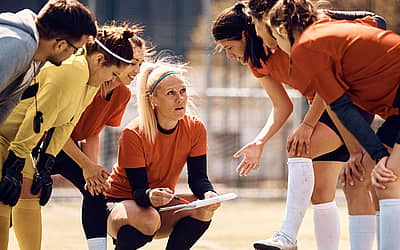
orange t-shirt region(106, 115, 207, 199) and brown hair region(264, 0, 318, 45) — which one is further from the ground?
brown hair region(264, 0, 318, 45)

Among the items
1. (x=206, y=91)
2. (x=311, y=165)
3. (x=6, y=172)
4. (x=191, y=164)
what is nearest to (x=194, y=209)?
(x=191, y=164)

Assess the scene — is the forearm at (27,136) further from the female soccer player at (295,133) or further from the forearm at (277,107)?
the forearm at (277,107)

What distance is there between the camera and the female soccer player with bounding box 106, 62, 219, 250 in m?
4.54

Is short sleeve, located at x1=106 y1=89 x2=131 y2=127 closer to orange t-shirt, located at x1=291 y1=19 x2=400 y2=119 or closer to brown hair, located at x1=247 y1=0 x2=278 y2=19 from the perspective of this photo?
brown hair, located at x1=247 y1=0 x2=278 y2=19

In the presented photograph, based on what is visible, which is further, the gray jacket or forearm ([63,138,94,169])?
forearm ([63,138,94,169])

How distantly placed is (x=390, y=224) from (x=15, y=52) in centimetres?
162

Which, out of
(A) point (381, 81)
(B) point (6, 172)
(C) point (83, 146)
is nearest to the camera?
(A) point (381, 81)

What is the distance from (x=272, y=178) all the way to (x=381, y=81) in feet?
20.6

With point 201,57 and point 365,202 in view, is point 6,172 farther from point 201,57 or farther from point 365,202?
point 201,57

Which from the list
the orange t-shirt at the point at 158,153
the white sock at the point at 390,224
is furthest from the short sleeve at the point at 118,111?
the white sock at the point at 390,224

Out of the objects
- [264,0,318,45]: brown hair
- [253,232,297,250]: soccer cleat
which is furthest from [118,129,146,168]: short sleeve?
[264,0,318,45]: brown hair

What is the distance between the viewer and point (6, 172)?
4160mm

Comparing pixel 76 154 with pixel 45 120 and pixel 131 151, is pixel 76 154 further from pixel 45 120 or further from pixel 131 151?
pixel 45 120

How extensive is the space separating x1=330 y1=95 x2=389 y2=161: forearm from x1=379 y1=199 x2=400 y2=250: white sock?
0.66ft
